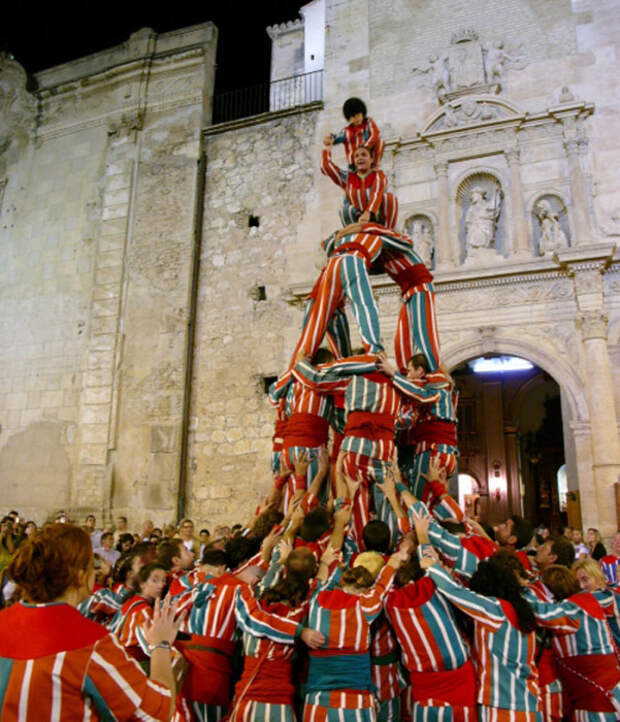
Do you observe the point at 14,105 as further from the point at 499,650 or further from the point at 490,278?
the point at 499,650

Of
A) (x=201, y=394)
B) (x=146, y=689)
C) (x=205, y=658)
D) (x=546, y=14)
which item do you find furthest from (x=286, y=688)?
(x=546, y=14)

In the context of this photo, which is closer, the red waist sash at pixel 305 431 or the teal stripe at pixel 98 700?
the teal stripe at pixel 98 700

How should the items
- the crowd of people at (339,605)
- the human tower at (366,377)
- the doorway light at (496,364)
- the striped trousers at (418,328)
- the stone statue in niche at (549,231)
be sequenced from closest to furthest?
the crowd of people at (339,605) < the human tower at (366,377) < the striped trousers at (418,328) < the stone statue in niche at (549,231) < the doorway light at (496,364)

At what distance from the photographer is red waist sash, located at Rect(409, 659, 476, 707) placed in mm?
2961

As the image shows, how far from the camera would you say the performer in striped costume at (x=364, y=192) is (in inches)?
204

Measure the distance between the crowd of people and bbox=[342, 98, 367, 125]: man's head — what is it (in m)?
1.09

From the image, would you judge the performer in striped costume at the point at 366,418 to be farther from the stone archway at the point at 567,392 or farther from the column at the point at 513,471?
the column at the point at 513,471

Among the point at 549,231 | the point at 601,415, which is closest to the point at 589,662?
the point at 601,415

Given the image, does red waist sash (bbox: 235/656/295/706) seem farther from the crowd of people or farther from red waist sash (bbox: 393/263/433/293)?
red waist sash (bbox: 393/263/433/293)

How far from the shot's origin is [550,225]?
33.6 feet

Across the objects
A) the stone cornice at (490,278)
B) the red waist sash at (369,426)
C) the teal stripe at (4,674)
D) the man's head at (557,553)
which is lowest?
the teal stripe at (4,674)

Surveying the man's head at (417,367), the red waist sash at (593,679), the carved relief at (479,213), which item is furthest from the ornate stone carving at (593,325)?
the red waist sash at (593,679)

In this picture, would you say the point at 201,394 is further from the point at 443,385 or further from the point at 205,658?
the point at 205,658

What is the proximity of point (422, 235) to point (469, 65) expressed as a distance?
11.2ft
